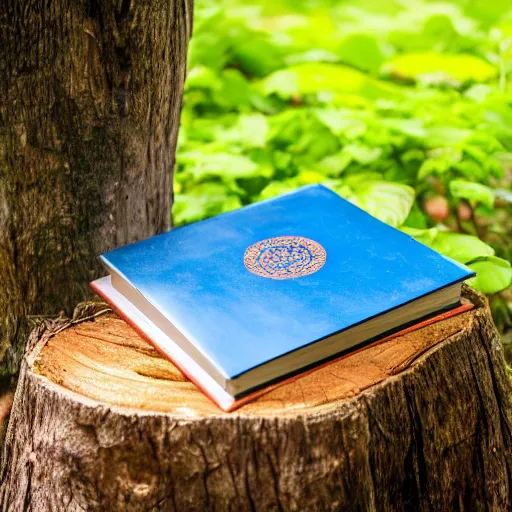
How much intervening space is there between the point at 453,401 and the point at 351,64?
176 centimetres

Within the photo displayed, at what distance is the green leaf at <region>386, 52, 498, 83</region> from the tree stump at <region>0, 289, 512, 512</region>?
1.52 metres

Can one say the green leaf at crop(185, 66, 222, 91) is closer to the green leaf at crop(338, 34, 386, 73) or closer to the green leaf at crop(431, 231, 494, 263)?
the green leaf at crop(338, 34, 386, 73)

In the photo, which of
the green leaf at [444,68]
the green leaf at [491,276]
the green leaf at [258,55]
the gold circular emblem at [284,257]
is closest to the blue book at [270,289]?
the gold circular emblem at [284,257]

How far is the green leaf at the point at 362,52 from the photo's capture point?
2.60 meters

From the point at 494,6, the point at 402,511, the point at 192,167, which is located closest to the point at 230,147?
the point at 192,167

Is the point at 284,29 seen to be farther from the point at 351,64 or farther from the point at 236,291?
the point at 236,291

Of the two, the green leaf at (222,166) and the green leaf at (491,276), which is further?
the green leaf at (222,166)

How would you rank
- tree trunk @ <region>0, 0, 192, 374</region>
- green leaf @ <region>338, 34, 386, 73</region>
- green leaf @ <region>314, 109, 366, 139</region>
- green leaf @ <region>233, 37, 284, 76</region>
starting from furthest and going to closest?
1. green leaf @ <region>233, 37, 284, 76</region>
2. green leaf @ <region>338, 34, 386, 73</region>
3. green leaf @ <region>314, 109, 366, 139</region>
4. tree trunk @ <region>0, 0, 192, 374</region>

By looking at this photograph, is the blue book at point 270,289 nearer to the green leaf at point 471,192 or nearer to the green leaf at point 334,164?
the green leaf at point 471,192

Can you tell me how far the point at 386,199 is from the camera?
1.75 metres

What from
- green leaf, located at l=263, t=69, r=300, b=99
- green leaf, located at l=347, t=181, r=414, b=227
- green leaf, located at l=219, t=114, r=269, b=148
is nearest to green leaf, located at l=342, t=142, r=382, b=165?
green leaf, located at l=347, t=181, r=414, b=227

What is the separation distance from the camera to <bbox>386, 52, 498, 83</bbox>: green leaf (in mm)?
2516

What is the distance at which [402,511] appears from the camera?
117 centimetres

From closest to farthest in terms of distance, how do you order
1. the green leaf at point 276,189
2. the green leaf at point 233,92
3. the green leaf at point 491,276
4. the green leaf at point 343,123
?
the green leaf at point 491,276
the green leaf at point 276,189
the green leaf at point 343,123
the green leaf at point 233,92
